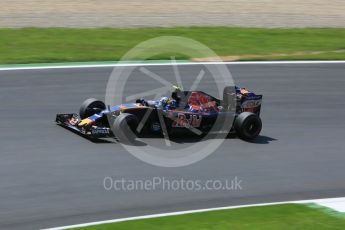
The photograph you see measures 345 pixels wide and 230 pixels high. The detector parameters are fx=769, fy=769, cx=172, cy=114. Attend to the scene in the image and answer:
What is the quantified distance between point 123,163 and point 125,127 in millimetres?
1075

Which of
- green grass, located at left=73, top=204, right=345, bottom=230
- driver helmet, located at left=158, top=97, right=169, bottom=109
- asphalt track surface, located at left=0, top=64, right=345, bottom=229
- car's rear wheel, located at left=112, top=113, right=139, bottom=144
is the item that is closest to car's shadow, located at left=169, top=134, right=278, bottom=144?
asphalt track surface, located at left=0, top=64, right=345, bottom=229

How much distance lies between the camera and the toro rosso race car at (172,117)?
13.2 metres

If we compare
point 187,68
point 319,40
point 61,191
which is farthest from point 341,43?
point 61,191

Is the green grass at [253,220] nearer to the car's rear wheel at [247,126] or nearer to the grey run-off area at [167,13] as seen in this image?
the car's rear wheel at [247,126]

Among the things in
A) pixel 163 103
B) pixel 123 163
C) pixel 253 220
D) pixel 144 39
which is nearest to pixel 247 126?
pixel 163 103

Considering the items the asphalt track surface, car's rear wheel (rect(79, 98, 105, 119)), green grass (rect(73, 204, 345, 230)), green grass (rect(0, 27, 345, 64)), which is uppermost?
green grass (rect(0, 27, 345, 64))

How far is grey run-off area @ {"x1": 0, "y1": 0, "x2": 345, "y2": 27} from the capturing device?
26.7m

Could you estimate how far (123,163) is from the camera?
39.8ft

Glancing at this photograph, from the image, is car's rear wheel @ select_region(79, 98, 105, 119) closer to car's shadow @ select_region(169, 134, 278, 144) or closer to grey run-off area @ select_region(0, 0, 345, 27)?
car's shadow @ select_region(169, 134, 278, 144)

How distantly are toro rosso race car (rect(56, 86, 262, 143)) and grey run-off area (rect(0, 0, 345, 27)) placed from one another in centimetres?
1267

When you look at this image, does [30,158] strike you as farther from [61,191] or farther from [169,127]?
[169,127]

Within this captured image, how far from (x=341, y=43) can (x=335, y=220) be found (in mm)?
15863

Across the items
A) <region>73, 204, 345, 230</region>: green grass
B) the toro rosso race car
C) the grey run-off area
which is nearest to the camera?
<region>73, 204, 345, 230</region>: green grass

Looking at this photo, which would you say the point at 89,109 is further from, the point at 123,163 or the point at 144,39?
the point at 144,39
